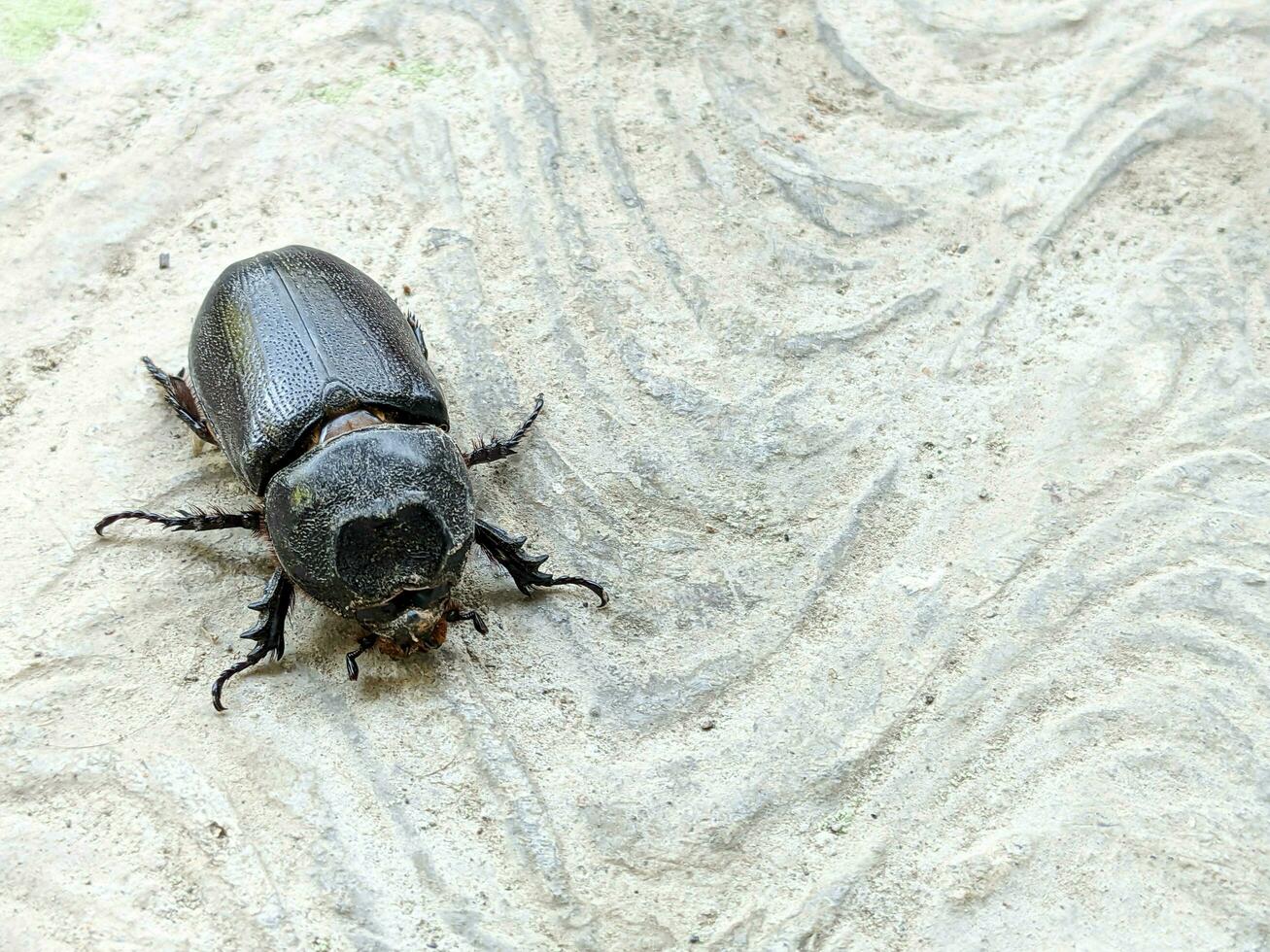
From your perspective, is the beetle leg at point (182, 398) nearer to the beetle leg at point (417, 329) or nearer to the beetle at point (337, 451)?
the beetle at point (337, 451)

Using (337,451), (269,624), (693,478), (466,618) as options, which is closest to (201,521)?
(269,624)

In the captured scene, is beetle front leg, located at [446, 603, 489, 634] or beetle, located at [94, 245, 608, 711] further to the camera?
beetle front leg, located at [446, 603, 489, 634]

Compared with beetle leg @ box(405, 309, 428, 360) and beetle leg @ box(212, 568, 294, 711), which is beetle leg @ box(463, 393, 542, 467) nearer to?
beetle leg @ box(405, 309, 428, 360)

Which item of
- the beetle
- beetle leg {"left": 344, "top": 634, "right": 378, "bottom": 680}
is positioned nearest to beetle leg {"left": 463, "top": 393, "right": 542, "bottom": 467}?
the beetle

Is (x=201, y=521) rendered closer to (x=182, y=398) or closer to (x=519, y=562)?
(x=182, y=398)

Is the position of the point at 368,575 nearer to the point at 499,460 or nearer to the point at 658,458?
the point at 499,460

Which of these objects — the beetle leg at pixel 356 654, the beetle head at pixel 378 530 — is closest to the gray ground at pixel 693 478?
the beetle leg at pixel 356 654

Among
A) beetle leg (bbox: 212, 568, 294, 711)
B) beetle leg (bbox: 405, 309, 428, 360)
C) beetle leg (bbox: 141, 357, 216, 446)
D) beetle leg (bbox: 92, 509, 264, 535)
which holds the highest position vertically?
beetle leg (bbox: 405, 309, 428, 360)

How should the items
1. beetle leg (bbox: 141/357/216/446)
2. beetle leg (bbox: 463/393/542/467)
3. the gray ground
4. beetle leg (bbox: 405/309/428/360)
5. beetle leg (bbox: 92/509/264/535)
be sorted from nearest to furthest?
the gray ground < beetle leg (bbox: 92/509/264/535) < beetle leg (bbox: 463/393/542/467) < beetle leg (bbox: 141/357/216/446) < beetle leg (bbox: 405/309/428/360)
